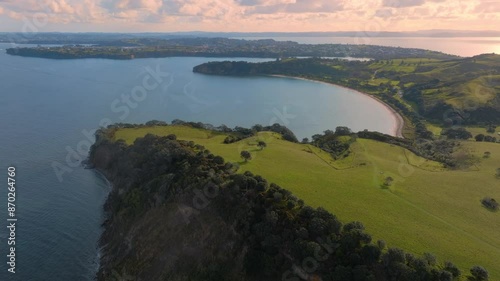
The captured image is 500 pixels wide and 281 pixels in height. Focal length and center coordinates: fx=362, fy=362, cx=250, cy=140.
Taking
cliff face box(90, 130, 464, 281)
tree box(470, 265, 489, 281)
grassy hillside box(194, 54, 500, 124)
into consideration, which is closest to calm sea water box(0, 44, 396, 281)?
cliff face box(90, 130, 464, 281)

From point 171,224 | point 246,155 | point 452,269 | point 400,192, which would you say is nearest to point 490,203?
point 400,192

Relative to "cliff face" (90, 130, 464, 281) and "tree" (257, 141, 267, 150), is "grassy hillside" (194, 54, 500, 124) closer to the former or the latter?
"tree" (257, 141, 267, 150)

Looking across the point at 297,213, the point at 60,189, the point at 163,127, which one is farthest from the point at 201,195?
the point at 163,127

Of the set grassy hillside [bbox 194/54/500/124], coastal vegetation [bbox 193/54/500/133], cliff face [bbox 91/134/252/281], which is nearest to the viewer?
cliff face [bbox 91/134/252/281]

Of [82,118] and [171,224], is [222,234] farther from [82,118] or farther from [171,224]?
[82,118]

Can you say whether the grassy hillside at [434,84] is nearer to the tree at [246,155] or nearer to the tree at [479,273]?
the tree at [246,155]

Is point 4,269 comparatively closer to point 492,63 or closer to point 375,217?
point 375,217
